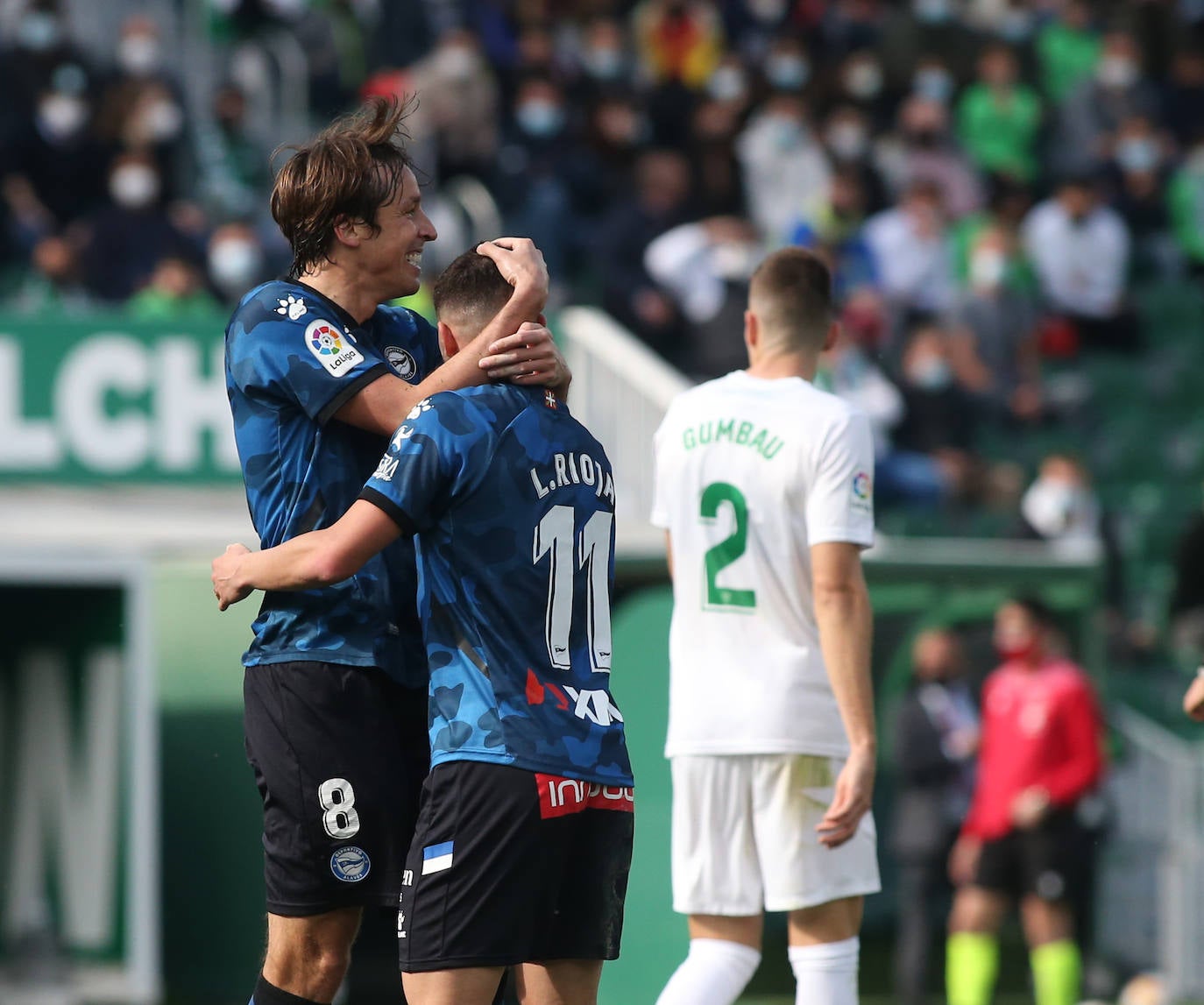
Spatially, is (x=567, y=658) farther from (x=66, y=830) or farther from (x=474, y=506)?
(x=66, y=830)

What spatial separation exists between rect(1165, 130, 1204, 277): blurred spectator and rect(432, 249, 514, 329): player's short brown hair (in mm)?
15284

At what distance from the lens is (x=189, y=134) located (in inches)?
594

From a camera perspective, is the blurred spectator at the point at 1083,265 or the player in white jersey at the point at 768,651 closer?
the player in white jersey at the point at 768,651

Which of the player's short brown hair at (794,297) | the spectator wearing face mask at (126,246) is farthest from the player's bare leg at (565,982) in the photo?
the spectator wearing face mask at (126,246)

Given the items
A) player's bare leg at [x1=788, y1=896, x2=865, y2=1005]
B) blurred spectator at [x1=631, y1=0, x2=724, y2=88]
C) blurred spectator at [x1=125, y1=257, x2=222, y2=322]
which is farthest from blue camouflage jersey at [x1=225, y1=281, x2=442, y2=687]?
blurred spectator at [x1=631, y1=0, x2=724, y2=88]

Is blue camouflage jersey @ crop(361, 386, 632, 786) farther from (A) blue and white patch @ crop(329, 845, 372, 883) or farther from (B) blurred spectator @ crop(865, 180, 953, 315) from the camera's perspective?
(B) blurred spectator @ crop(865, 180, 953, 315)

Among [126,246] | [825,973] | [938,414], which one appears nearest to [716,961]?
[825,973]

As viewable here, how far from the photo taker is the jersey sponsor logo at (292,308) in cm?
418

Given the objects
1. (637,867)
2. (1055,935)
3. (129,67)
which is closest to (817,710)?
(637,867)

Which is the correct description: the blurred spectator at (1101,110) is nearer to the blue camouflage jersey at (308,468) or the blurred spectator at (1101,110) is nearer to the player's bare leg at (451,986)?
the blue camouflage jersey at (308,468)

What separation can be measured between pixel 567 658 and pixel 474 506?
0.35 meters

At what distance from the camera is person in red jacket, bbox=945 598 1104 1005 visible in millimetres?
10188

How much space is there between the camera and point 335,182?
4.21 meters

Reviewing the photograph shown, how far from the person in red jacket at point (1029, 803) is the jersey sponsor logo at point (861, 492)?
5.17 m
